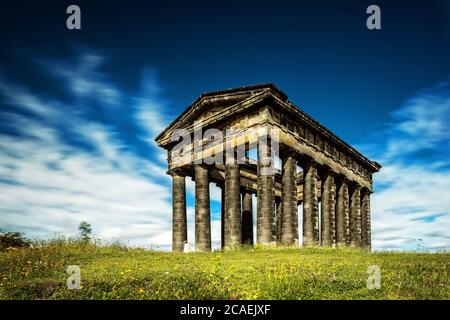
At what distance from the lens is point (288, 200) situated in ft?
74.0

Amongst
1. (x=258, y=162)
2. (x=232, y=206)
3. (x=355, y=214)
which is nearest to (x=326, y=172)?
(x=355, y=214)

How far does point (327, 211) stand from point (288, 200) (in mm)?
7336

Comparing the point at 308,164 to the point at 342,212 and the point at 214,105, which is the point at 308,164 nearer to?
the point at 214,105

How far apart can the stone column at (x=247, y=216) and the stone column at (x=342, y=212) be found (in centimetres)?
737

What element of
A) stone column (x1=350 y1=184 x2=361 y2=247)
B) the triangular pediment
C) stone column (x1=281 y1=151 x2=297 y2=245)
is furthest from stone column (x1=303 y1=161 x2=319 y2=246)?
stone column (x1=350 y1=184 x2=361 y2=247)

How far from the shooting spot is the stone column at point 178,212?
26.4m

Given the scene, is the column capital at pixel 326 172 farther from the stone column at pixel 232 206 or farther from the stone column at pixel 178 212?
the stone column at pixel 178 212

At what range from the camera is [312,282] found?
8.70 m

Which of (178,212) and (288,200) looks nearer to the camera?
(288,200)

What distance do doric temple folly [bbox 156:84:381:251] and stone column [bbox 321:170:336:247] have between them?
0.07m

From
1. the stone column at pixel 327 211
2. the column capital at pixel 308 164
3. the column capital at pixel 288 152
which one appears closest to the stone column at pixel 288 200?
the column capital at pixel 288 152

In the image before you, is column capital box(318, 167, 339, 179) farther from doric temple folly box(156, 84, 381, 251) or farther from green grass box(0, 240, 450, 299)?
green grass box(0, 240, 450, 299)
